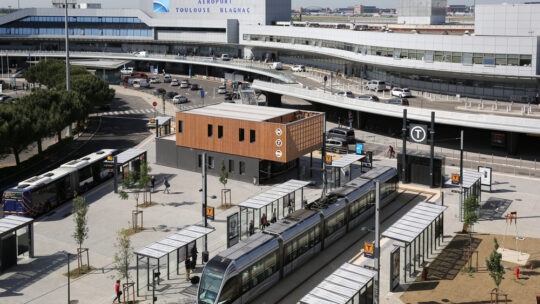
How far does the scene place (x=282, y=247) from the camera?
3362 centimetres

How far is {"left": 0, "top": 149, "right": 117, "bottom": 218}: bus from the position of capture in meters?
44.4

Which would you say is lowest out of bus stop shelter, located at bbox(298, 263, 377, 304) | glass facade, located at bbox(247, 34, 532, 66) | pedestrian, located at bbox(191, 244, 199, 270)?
pedestrian, located at bbox(191, 244, 199, 270)

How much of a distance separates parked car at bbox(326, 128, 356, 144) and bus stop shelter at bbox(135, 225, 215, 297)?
35576 millimetres

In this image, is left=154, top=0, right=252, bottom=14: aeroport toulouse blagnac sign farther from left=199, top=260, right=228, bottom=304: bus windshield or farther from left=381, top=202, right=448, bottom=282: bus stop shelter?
left=199, top=260, right=228, bottom=304: bus windshield

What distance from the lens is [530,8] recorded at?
221ft

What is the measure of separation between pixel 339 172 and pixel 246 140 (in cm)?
931

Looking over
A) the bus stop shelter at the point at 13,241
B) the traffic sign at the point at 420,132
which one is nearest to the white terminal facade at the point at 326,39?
the traffic sign at the point at 420,132

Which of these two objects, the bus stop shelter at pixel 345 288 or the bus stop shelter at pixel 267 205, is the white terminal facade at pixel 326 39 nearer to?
the bus stop shelter at pixel 267 205

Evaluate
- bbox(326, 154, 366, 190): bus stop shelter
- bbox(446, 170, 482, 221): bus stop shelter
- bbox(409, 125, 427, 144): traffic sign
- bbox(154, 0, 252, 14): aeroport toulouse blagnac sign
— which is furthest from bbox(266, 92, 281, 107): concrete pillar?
bbox(154, 0, 252, 14): aeroport toulouse blagnac sign

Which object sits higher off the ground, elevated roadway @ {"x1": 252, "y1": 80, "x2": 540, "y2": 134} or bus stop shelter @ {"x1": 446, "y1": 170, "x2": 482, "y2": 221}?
elevated roadway @ {"x1": 252, "y1": 80, "x2": 540, "y2": 134}

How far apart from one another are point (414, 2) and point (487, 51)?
45063 millimetres

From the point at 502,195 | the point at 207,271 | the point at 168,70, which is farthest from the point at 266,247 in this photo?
the point at 168,70

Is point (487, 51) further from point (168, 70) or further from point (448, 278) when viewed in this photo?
point (168, 70)

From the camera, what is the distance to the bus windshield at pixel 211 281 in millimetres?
29484
